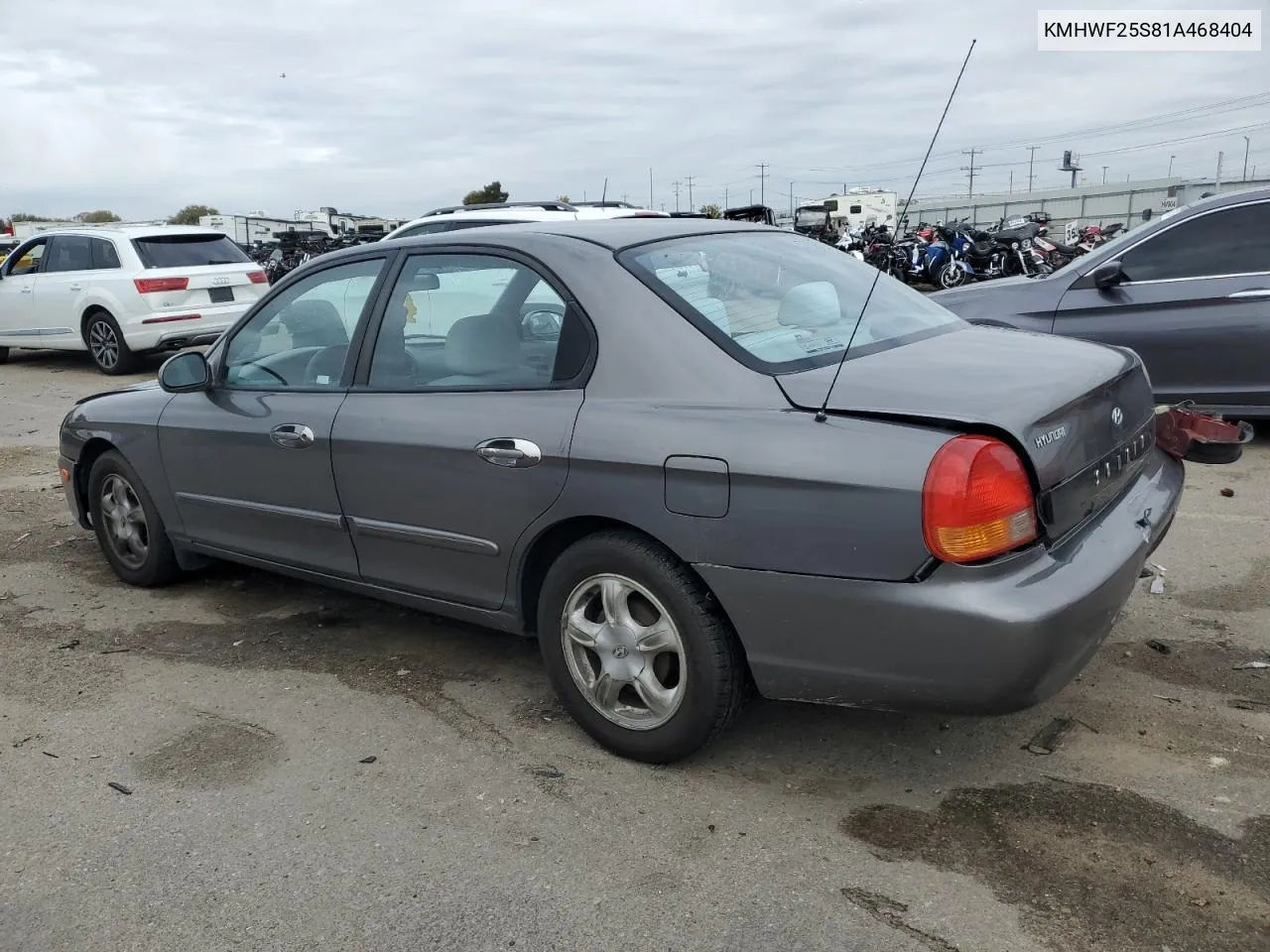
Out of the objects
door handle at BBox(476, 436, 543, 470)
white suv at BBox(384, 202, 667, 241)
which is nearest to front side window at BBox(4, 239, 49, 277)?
Result: white suv at BBox(384, 202, 667, 241)

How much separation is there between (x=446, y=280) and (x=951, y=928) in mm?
2516

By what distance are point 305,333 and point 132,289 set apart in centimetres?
912

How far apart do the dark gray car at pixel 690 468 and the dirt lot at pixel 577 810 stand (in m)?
0.34

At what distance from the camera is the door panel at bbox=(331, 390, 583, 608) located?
3234mm

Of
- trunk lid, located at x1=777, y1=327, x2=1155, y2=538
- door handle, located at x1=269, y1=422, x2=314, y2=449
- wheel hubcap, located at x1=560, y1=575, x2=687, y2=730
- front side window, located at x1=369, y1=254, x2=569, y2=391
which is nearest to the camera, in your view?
trunk lid, located at x1=777, y1=327, x2=1155, y2=538

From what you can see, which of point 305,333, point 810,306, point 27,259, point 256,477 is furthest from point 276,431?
point 27,259

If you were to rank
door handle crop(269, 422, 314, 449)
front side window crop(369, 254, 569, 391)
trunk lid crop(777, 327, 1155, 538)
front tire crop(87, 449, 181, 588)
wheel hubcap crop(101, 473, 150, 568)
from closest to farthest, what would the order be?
trunk lid crop(777, 327, 1155, 538) → front side window crop(369, 254, 569, 391) → door handle crop(269, 422, 314, 449) → front tire crop(87, 449, 181, 588) → wheel hubcap crop(101, 473, 150, 568)

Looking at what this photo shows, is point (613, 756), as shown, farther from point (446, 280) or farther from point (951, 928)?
point (446, 280)

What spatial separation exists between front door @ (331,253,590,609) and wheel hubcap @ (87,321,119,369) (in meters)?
10.0

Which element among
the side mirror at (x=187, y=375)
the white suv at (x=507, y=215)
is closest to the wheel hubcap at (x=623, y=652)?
the side mirror at (x=187, y=375)

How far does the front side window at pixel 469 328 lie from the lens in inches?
132

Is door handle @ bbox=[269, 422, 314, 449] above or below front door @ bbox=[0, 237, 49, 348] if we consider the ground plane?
below

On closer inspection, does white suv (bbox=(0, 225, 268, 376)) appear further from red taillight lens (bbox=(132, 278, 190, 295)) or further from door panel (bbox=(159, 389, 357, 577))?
door panel (bbox=(159, 389, 357, 577))

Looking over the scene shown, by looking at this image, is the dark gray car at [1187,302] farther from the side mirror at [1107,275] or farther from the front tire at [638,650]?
the front tire at [638,650]
